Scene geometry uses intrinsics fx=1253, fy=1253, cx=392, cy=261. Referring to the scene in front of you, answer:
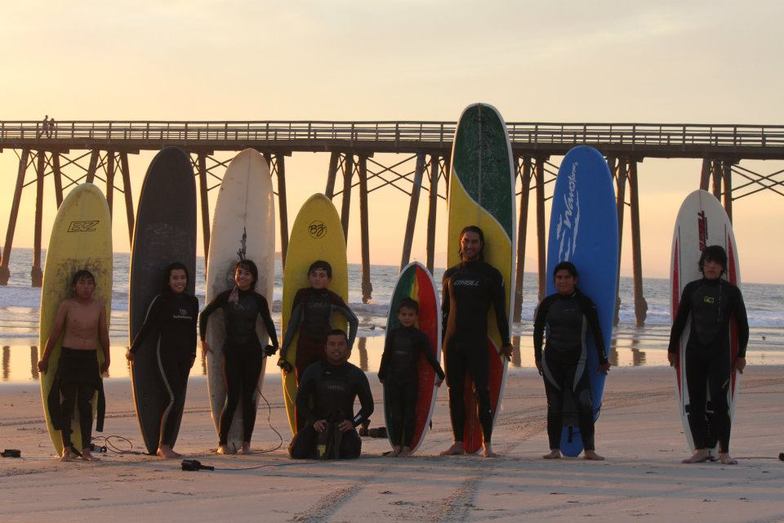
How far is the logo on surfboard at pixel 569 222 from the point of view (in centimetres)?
→ 785

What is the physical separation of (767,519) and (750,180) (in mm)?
15584

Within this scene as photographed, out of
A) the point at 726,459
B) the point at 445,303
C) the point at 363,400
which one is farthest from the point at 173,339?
the point at 726,459

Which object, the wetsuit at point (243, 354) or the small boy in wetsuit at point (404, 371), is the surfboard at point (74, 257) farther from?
the small boy in wetsuit at point (404, 371)

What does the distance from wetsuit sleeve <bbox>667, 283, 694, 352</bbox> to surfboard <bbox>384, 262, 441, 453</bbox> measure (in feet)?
4.49

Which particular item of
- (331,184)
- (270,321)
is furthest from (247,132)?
(270,321)

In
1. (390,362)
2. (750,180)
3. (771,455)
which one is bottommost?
(771,455)

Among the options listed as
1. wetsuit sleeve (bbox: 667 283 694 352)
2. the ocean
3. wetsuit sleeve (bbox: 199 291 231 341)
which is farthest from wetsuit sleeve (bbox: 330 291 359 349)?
the ocean

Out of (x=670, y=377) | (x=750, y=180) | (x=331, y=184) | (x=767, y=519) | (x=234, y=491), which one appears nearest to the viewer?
(x=767, y=519)

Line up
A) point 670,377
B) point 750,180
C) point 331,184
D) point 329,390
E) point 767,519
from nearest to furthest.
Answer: point 767,519 → point 329,390 → point 670,377 → point 750,180 → point 331,184

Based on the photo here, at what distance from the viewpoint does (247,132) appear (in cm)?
2184

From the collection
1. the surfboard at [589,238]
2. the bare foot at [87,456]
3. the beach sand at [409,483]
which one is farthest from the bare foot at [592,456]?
the bare foot at [87,456]

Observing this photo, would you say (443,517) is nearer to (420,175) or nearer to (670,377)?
(670,377)

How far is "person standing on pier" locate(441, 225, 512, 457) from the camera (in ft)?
23.7

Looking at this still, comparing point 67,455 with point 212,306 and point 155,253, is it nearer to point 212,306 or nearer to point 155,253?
point 212,306
